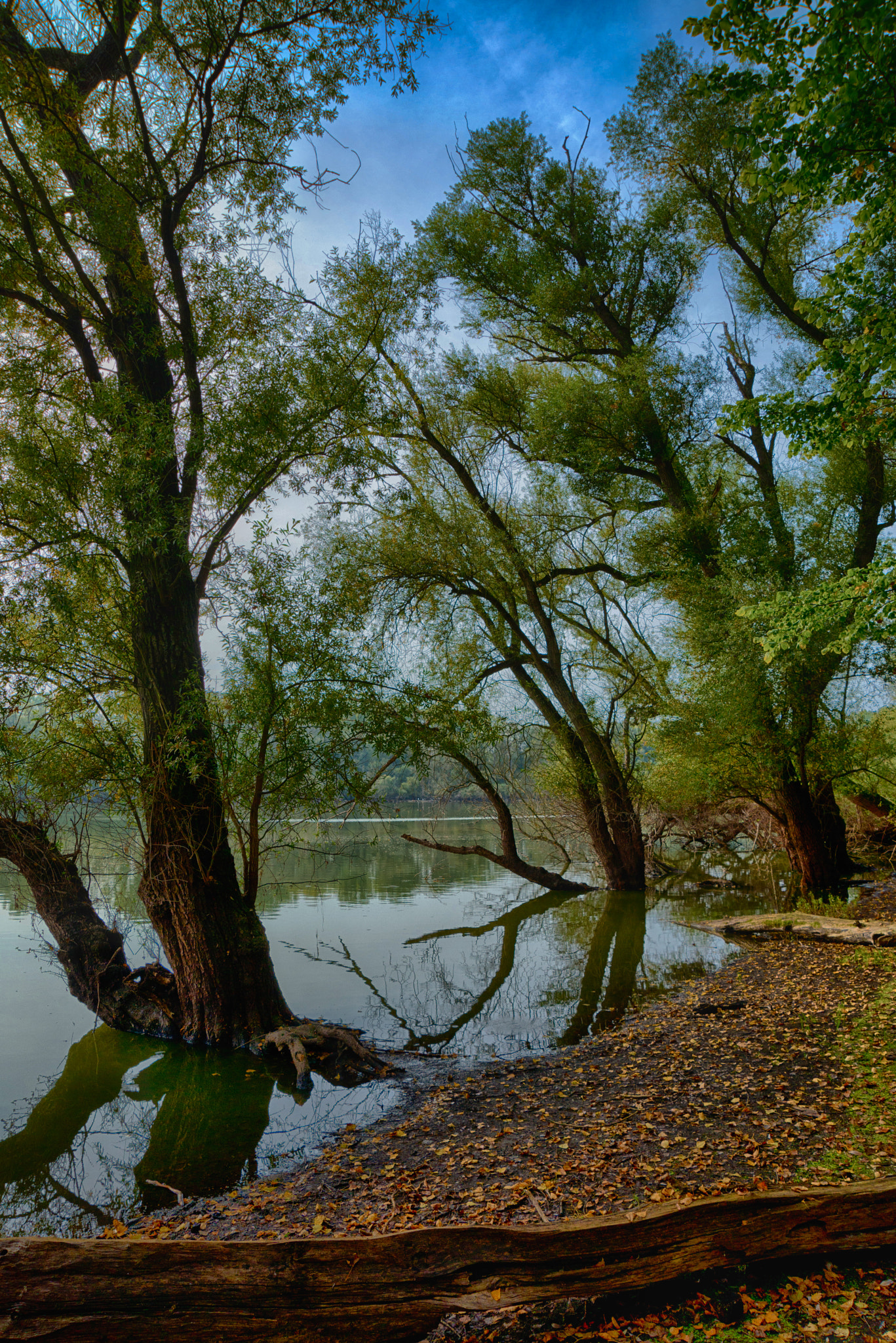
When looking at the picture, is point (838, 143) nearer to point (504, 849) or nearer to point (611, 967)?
point (611, 967)

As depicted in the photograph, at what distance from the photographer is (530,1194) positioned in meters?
4.32

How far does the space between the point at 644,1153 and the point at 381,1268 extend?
2.49 metres

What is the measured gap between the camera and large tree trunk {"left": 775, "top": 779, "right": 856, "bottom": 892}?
15.3 meters

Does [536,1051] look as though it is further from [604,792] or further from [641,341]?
[641,341]

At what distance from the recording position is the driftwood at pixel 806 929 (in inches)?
410

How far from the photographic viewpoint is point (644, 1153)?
487 cm

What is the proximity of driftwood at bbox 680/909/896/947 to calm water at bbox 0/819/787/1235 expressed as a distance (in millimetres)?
469

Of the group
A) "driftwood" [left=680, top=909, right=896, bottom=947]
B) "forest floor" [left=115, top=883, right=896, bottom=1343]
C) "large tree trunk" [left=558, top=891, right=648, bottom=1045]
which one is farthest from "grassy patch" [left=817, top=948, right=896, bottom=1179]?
"large tree trunk" [left=558, top=891, right=648, bottom=1045]

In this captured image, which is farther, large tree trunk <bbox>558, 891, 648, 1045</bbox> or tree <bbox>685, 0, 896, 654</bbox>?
large tree trunk <bbox>558, 891, 648, 1045</bbox>

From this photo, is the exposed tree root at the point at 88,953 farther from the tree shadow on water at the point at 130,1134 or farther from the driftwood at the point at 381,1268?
the driftwood at the point at 381,1268

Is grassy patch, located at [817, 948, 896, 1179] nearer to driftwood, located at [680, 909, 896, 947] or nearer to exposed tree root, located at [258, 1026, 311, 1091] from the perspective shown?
driftwood, located at [680, 909, 896, 947]

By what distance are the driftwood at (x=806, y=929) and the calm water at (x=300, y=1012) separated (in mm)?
469

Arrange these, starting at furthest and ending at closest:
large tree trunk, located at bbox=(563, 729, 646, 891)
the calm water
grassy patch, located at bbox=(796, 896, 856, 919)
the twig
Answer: large tree trunk, located at bbox=(563, 729, 646, 891)
grassy patch, located at bbox=(796, 896, 856, 919)
the calm water
the twig

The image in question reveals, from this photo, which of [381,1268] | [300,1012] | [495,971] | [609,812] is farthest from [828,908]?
[381,1268]
